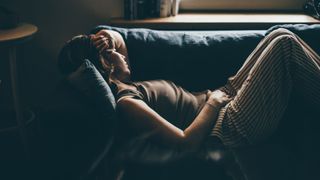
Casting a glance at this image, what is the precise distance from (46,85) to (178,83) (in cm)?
98

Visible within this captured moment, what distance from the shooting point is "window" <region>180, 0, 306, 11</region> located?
249cm

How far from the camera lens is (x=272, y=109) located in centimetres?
160

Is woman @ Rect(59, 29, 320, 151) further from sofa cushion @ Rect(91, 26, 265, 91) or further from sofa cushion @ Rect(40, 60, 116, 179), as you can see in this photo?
sofa cushion @ Rect(91, 26, 265, 91)

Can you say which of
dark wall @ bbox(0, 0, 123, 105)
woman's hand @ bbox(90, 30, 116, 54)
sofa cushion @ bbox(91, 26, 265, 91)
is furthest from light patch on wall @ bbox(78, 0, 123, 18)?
woman's hand @ bbox(90, 30, 116, 54)

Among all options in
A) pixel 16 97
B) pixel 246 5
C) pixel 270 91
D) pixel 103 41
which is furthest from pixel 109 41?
pixel 246 5

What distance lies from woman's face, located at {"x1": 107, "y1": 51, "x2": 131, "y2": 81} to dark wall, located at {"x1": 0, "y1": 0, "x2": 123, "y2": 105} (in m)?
0.66

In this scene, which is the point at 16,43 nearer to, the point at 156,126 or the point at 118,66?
the point at 118,66

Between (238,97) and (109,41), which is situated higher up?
(109,41)

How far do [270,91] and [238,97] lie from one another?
0.15 m

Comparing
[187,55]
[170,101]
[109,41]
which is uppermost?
[109,41]

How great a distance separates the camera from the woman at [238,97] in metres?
1.54

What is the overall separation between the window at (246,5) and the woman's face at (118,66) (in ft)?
2.96

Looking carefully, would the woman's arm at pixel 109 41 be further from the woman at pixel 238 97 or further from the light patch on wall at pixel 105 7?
the light patch on wall at pixel 105 7

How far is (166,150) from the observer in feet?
5.06
